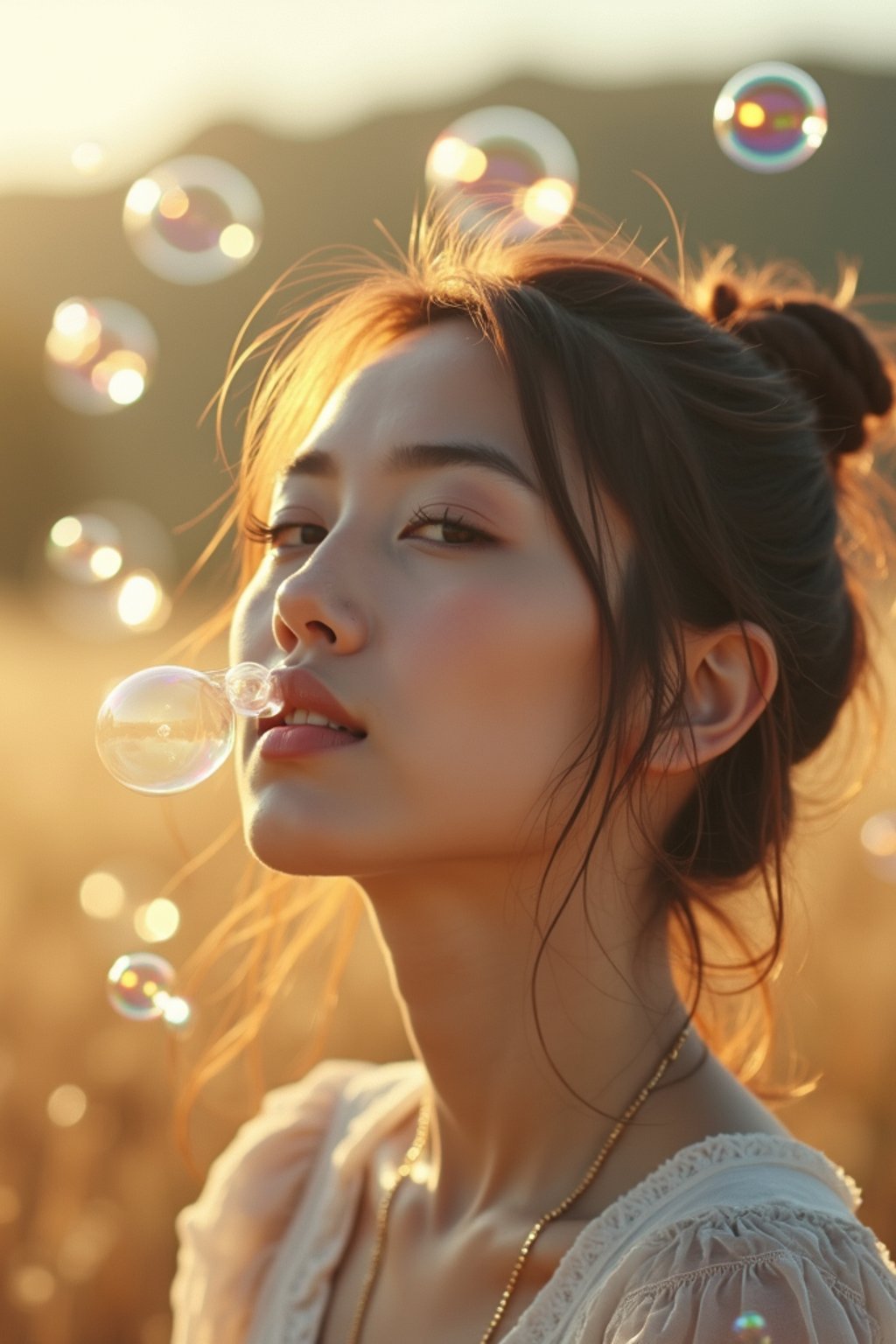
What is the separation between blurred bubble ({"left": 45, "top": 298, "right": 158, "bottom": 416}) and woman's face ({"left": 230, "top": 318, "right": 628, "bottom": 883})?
149cm

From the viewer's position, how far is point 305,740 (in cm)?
162

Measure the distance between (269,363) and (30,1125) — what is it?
1.89 meters

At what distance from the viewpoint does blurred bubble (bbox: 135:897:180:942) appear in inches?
131

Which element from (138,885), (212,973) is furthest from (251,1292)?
(138,885)

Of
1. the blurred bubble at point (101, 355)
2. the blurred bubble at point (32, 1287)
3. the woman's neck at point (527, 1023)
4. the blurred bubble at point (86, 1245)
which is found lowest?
the blurred bubble at point (32, 1287)

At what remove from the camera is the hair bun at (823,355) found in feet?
6.88

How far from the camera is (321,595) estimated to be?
1621mm

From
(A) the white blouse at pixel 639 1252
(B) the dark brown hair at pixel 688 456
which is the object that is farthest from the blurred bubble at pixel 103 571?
(A) the white blouse at pixel 639 1252

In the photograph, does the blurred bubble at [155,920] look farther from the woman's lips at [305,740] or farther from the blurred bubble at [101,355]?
the woman's lips at [305,740]

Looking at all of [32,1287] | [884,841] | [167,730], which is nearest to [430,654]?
[167,730]

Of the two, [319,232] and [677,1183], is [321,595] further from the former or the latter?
[319,232]

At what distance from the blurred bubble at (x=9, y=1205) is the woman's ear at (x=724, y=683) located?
1.90m

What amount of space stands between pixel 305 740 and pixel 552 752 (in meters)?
0.27

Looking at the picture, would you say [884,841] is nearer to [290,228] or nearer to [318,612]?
[318,612]
